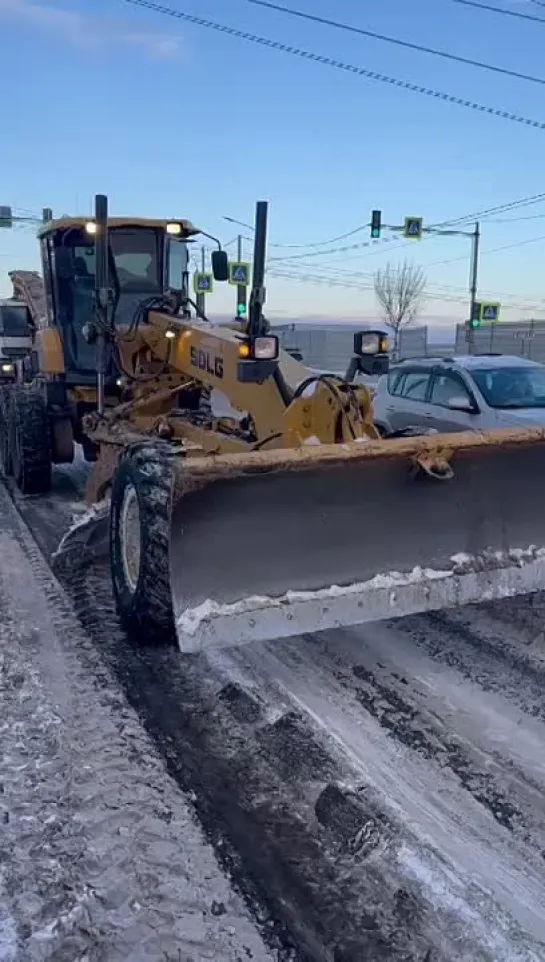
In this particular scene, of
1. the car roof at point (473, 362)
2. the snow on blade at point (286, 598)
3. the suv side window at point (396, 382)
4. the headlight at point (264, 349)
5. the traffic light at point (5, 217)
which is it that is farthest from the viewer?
the traffic light at point (5, 217)

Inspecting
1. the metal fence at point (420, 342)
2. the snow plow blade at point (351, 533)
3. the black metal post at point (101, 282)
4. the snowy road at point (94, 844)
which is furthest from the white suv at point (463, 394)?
the metal fence at point (420, 342)

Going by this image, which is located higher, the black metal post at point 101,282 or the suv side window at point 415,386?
the black metal post at point 101,282

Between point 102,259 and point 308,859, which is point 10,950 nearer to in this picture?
point 308,859

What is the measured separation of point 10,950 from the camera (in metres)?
2.57

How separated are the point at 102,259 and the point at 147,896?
513 cm

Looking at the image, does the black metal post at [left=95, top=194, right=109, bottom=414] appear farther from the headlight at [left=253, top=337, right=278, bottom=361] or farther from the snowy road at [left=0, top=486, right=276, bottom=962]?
the snowy road at [left=0, top=486, right=276, bottom=962]

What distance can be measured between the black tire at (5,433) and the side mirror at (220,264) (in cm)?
398

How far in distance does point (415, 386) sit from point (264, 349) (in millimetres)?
5446

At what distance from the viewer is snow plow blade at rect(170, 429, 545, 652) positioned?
4008 mm

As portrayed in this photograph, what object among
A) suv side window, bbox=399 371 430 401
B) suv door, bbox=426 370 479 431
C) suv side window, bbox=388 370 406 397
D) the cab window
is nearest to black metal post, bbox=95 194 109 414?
the cab window

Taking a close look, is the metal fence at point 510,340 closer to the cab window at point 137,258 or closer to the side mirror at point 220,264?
the cab window at point 137,258

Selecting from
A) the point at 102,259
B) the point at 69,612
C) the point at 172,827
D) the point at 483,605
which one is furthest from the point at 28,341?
the point at 172,827

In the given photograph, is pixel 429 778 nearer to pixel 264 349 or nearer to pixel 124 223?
pixel 264 349

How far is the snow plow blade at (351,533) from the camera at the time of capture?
4.01 m
